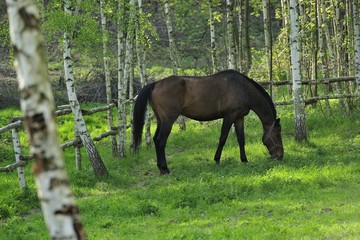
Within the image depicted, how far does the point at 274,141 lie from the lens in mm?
13078

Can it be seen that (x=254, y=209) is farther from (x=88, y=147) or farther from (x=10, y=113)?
(x=10, y=113)

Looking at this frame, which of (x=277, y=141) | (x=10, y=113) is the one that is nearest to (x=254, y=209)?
(x=277, y=141)

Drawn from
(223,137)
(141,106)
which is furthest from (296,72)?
(141,106)

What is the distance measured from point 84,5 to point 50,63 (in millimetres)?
17002

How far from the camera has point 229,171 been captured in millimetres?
11961

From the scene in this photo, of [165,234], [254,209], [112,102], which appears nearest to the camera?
[165,234]

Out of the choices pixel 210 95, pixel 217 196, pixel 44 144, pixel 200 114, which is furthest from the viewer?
pixel 200 114

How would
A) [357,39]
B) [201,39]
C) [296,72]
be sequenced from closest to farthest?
[296,72]
[357,39]
[201,39]

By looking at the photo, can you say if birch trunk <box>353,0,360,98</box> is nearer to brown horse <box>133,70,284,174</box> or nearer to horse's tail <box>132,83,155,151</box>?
brown horse <box>133,70,284,174</box>

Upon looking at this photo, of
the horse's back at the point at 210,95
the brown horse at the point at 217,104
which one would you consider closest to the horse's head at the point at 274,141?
the brown horse at the point at 217,104

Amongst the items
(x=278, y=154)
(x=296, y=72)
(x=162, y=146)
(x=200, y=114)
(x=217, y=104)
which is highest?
(x=296, y=72)

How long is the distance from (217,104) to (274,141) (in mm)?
1599

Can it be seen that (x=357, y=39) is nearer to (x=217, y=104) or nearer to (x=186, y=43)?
(x=217, y=104)

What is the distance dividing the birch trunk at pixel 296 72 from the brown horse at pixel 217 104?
46.3 inches
